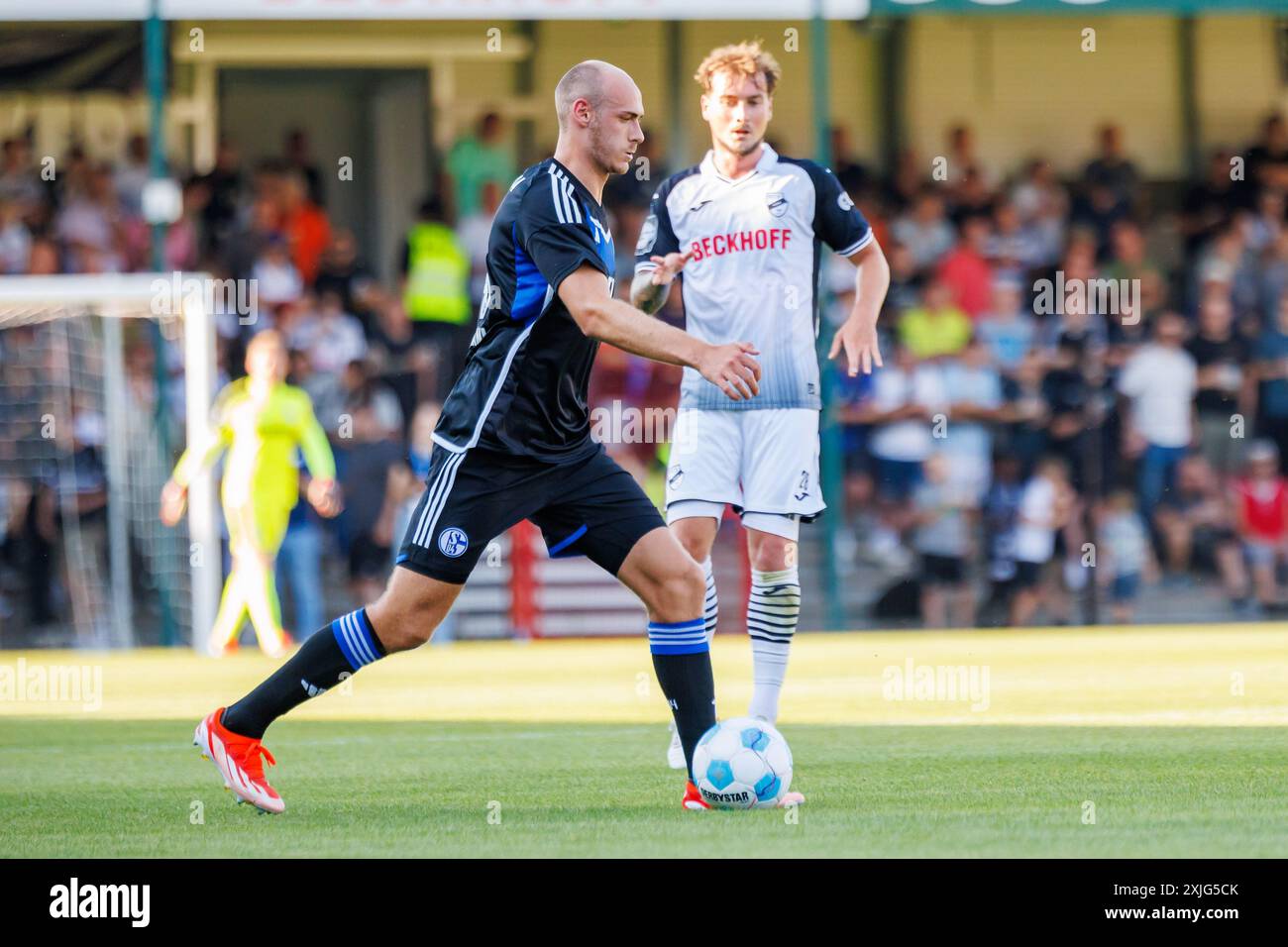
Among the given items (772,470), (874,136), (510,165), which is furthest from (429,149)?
(772,470)

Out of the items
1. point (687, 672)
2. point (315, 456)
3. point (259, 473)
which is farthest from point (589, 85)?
point (259, 473)

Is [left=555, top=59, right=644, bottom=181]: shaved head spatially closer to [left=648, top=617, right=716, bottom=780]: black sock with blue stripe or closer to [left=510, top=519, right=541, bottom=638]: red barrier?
[left=648, top=617, right=716, bottom=780]: black sock with blue stripe

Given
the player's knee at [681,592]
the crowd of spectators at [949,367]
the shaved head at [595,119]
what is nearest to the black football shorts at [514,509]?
the player's knee at [681,592]

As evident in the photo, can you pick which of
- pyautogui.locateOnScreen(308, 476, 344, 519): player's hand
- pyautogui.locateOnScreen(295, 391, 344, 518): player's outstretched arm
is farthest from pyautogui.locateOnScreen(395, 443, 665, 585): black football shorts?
pyautogui.locateOnScreen(295, 391, 344, 518): player's outstretched arm

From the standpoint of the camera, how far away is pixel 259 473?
15781 millimetres

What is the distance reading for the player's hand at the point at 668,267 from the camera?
278 inches

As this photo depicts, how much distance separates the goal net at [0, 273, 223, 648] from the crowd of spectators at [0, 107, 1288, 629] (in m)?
0.18

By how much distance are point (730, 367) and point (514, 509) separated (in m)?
0.94

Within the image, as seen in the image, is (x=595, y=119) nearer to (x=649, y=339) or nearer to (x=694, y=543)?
(x=649, y=339)

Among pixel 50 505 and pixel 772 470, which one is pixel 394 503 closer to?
pixel 50 505

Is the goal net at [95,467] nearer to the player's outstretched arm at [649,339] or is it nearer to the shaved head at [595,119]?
the shaved head at [595,119]

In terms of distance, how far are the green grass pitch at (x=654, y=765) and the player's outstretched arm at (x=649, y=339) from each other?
4.24 ft

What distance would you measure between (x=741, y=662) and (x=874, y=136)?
9783mm
